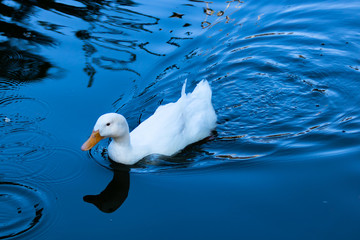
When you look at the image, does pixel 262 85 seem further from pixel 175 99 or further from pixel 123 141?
pixel 123 141

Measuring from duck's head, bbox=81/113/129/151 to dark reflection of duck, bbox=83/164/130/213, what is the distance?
488 mm

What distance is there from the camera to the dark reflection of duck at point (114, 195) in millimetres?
5332

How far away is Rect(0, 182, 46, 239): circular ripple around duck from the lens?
4.88 m

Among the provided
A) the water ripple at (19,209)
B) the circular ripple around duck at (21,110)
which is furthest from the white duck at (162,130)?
the circular ripple around duck at (21,110)

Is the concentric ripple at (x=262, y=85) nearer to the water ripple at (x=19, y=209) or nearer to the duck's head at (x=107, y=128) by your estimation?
the duck's head at (x=107, y=128)

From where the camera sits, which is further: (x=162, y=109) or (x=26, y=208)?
(x=162, y=109)

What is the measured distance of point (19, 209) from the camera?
5.12 meters

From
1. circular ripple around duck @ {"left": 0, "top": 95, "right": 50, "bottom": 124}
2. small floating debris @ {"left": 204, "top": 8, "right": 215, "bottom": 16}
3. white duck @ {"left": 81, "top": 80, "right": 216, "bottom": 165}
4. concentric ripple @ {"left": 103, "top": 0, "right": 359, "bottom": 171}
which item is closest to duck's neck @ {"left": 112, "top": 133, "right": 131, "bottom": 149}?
white duck @ {"left": 81, "top": 80, "right": 216, "bottom": 165}

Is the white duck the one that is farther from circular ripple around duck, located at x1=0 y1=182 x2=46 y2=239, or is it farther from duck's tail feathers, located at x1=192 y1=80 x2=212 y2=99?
circular ripple around duck, located at x1=0 y1=182 x2=46 y2=239

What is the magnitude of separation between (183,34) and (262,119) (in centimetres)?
298

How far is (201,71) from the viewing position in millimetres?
8352

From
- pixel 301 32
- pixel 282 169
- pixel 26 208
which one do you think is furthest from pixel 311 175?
pixel 301 32

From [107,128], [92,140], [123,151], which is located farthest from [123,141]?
[92,140]

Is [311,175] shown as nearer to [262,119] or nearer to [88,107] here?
[262,119]
